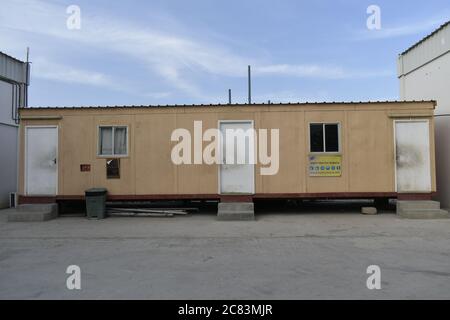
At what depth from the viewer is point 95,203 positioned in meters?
12.0

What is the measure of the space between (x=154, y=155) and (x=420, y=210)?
8344mm

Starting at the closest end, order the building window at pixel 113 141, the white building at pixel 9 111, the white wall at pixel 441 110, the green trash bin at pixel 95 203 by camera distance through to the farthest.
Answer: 1. the green trash bin at pixel 95 203
2. the building window at pixel 113 141
3. the white wall at pixel 441 110
4. the white building at pixel 9 111

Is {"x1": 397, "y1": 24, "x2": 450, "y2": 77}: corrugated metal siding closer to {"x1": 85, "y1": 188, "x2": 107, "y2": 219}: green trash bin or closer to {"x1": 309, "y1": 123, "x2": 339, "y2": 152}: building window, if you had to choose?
{"x1": 309, "y1": 123, "x2": 339, "y2": 152}: building window

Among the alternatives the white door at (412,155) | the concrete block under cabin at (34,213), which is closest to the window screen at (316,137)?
the white door at (412,155)

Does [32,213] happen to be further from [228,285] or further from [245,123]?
[228,285]

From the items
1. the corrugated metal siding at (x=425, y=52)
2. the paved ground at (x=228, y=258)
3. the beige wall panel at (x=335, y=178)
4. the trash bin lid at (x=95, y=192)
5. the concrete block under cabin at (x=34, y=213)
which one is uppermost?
the corrugated metal siding at (x=425, y=52)

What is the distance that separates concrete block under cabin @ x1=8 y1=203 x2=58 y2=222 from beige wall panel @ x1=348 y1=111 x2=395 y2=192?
31.1ft

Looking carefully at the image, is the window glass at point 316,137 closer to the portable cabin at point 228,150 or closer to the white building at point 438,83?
the portable cabin at point 228,150

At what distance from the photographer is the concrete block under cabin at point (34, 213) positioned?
11836 mm

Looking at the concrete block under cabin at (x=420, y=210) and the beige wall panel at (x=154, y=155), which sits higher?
the beige wall panel at (x=154, y=155)

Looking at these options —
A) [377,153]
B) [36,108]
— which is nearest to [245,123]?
[377,153]

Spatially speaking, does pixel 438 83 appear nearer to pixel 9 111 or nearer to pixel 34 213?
pixel 34 213

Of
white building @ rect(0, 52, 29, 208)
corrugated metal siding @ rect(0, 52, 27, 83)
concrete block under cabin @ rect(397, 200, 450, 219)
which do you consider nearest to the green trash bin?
white building @ rect(0, 52, 29, 208)

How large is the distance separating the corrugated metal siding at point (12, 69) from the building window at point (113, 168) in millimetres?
7528
